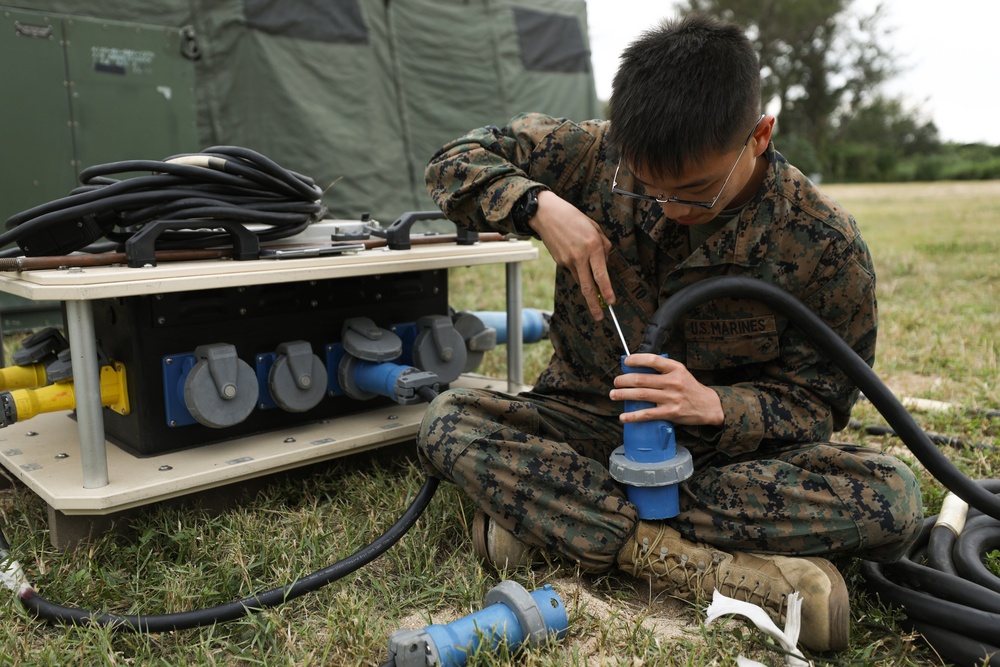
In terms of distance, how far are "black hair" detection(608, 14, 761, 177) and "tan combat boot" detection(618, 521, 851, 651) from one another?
0.72m

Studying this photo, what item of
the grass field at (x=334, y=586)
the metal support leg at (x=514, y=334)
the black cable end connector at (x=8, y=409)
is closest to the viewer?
the grass field at (x=334, y=586)

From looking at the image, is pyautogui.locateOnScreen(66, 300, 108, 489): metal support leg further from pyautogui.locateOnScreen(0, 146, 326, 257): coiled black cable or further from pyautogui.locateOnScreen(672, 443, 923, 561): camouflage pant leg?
pyautogui.locateOnScreen(672, 443, 923, 561): camouflage pant leg

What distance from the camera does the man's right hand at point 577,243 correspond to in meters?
1.66

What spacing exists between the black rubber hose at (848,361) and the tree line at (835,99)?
25.2m

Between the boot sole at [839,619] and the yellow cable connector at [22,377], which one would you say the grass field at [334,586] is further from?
the yellow cable connector at [22,377]

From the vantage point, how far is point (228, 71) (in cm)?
479

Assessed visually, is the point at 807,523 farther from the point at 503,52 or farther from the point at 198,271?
the point at 503,52

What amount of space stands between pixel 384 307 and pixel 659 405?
930 mm

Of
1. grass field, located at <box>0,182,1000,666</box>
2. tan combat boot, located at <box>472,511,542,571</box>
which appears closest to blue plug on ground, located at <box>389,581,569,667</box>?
grass field, located at <box>0,182,1000,666</box>

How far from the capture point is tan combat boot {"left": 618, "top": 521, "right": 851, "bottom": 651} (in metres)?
1.41

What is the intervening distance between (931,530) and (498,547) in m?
0.89

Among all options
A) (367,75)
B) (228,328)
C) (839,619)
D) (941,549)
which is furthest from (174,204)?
(367,75)

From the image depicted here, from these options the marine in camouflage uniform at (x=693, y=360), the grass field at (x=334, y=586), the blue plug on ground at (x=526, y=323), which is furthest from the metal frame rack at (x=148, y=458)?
the blue plug on ground at (x=526, y=323)

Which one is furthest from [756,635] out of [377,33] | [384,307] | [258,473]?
[377,33]
